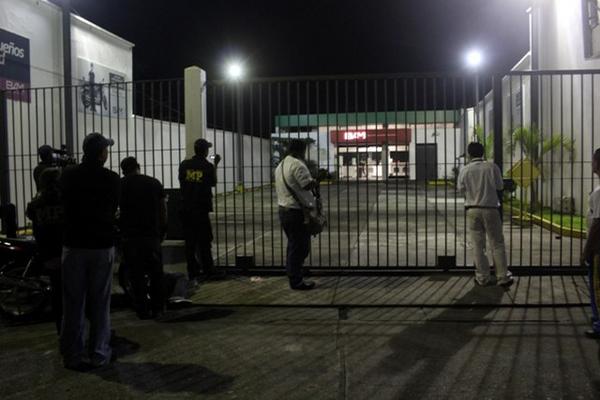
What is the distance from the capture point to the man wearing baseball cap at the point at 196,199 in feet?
24.2

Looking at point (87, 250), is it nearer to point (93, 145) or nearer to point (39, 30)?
point (93, 145)

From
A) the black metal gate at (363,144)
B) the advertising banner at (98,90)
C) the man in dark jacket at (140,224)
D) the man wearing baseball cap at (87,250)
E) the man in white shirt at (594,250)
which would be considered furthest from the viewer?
the advertising banner at (98,90)

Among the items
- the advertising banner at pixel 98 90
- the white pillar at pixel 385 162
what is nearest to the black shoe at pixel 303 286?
the white pillar at pixel 385 162

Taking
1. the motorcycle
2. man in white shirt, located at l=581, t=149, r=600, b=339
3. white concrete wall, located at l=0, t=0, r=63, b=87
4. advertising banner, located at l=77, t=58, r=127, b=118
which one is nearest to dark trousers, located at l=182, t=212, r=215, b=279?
the motorcycle

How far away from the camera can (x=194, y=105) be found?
8.75m

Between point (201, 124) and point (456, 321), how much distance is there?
4.70 m

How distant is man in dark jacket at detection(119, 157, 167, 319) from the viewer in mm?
5934

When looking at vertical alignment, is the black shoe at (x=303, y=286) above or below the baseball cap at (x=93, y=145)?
below

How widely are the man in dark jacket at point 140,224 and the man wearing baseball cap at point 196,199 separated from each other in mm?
1276

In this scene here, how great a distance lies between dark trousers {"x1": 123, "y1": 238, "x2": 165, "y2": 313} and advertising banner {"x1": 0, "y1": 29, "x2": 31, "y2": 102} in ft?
20.1

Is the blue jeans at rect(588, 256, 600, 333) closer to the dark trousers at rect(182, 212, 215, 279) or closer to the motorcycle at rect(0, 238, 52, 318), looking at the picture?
the dark trousers at rect(182, 212, 215, 279)

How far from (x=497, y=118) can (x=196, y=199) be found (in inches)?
162

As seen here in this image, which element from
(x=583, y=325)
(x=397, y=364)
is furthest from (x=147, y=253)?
(x=583, y=325)

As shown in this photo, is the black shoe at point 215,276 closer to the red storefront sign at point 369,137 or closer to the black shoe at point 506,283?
the red storefront sign at point 369,137
